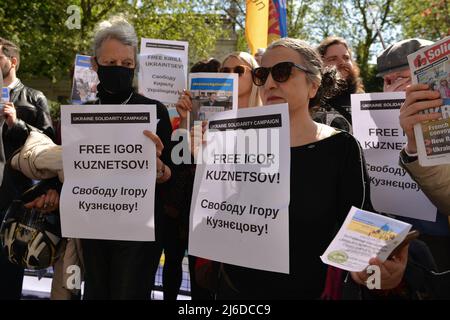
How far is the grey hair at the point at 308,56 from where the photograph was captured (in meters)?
2.33

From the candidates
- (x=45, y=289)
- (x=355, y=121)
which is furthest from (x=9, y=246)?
(x=45, y=289)

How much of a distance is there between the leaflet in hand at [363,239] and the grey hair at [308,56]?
2.35 ft

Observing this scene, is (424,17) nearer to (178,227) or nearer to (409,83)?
(409,83)

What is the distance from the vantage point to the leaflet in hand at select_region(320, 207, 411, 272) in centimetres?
186

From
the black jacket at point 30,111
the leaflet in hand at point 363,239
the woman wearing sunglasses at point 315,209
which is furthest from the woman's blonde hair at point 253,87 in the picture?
the leaflet in hand at point 363,239

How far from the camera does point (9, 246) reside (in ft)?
9.50

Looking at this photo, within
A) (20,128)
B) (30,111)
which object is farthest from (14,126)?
(30,111)

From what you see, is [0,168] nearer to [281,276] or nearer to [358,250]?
[281,276]

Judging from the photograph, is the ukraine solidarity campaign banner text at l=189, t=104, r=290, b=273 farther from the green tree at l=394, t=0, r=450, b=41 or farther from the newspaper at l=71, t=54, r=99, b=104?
the green tree at l=394, t=0, r=450, b=41

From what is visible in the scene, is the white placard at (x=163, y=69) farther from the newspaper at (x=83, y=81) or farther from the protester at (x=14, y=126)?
the newspaper at (x=83, y=81)

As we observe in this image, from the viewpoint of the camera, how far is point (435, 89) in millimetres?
2004

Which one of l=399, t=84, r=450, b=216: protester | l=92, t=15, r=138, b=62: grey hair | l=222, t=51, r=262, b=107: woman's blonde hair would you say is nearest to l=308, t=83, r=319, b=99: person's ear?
l=399, t=84, r=450, b=216: protester

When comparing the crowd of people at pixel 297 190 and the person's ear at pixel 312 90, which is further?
the person's ear at pixel 312 90

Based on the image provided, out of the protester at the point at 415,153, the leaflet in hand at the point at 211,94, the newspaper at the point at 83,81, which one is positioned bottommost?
the protester at the point at 415,153
